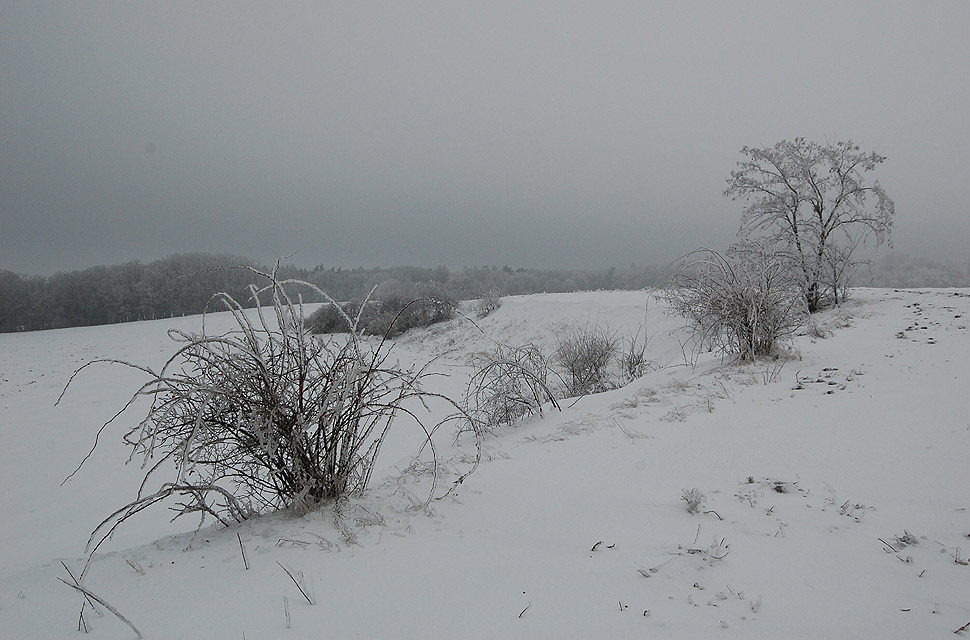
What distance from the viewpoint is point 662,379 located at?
6.21 metres

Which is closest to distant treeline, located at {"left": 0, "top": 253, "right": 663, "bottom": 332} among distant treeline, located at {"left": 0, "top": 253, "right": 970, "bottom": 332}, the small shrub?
distant treeline, located at {"left": 0, "top": 253, "right": 970, "bottom": 332}

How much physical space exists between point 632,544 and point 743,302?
5.07 metres

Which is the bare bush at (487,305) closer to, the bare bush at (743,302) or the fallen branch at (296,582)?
the bare bush at (743,302)

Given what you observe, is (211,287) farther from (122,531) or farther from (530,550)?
(530,550)

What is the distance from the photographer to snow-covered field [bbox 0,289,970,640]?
1555 mm

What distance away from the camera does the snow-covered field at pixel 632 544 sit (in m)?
1.55

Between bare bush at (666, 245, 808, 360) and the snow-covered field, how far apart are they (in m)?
1.31

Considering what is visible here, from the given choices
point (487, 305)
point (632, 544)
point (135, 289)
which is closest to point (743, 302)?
point (632, 544)

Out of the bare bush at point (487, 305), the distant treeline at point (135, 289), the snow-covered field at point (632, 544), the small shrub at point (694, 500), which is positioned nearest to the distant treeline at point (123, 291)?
the distant treeline at point (135, 289)

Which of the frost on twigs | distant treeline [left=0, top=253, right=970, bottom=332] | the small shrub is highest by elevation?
distant treeline [left=0, top=253, right=970, bottom=332]

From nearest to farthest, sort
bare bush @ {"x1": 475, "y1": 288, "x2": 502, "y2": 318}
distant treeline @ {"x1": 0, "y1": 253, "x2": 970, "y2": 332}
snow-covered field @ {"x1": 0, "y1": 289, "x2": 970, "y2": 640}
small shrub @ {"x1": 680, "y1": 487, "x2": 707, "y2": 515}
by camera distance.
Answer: snow-covered field @ {"x1": 0, "y1": 289, "x2": 970, "y2": 640}, small shrub @ {"x1": 680, "y1": 487, "x2": 707, "y2": 515}, bare bush @ {"x1": 475, "y1": 288, "x2": 502, "y2": 318}, distant treeline @ {"x1": 0, "y1": 253, "x2": 970, "y2": 332}

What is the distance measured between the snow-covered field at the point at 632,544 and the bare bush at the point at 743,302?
1306 mm

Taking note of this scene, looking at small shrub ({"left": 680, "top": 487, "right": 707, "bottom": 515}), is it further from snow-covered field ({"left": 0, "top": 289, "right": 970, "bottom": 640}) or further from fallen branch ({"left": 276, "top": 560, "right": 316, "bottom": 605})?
fallen branch ({"left": 276, "top": 560, "right": 316, "bottom": 605})

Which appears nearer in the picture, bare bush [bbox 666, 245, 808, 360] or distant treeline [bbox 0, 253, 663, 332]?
bare bush [bbox 666, 245, 808, 360]
